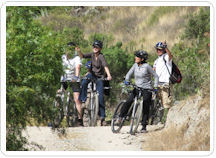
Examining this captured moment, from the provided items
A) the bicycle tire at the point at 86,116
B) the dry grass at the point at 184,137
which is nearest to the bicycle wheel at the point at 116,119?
Result: the dry grass at the point at 184,137

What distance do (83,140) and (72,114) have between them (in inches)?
63.1

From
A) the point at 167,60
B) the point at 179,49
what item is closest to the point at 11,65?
the point at 167,60

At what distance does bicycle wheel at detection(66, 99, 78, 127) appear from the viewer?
31.8ft

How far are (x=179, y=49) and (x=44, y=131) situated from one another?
29.8 ft

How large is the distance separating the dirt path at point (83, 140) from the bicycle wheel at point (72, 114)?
0.97 metres

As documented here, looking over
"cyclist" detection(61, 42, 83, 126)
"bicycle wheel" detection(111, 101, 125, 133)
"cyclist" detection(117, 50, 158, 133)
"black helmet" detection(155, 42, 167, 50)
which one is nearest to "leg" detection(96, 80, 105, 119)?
"cyclist" detection(61, 42, 83, 126)

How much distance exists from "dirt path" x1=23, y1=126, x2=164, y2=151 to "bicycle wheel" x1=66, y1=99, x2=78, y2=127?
3.19 feet

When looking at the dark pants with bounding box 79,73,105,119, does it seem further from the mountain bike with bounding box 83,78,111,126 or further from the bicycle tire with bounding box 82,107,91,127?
the bicycle tire with bounding box 82,107,91,127

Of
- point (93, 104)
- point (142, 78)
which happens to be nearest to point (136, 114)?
point (142, 78)

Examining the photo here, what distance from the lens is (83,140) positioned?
27.4 ft

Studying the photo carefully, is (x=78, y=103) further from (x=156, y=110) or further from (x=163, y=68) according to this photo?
(x=163, y=68)

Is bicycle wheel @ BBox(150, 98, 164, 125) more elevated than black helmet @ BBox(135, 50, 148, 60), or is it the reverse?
black helmet @ BBox(135, 50, 148, 60)

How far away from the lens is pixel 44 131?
827cm
